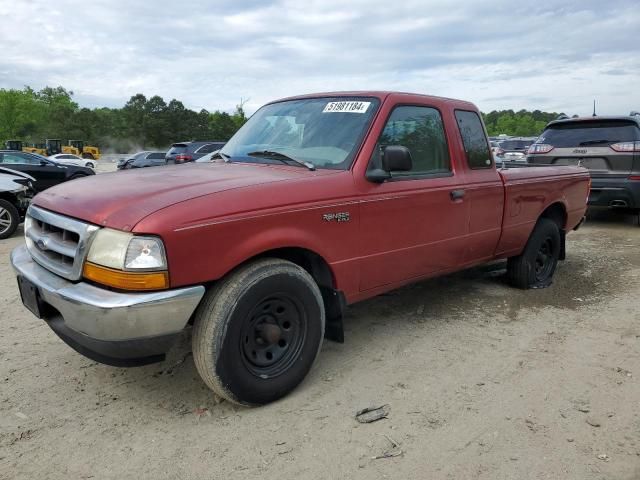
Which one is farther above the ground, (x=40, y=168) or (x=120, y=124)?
(x=120, y=124)

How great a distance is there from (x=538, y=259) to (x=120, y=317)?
4.41 metres

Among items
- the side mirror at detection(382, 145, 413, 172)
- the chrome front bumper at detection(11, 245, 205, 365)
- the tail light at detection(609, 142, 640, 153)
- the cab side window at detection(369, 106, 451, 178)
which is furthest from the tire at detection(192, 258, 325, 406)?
the tail light at detection(609, 142, 640, 153)

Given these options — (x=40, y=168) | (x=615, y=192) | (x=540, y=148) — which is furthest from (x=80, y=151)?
(x=615, y=192)

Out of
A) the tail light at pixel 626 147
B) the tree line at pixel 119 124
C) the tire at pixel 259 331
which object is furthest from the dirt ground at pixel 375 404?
the tree line at pixel 119 124

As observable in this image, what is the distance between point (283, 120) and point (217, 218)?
1.64 metres

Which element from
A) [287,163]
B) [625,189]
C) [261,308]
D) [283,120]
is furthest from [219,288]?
[625,189]

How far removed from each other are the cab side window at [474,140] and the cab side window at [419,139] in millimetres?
292

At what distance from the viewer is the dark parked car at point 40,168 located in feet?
42.9

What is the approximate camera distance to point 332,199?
3160 millimetres

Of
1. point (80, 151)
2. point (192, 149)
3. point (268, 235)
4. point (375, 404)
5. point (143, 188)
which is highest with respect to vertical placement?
point (80, 151)

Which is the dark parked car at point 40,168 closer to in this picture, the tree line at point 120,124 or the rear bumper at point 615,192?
the rear bumper at point 615,192

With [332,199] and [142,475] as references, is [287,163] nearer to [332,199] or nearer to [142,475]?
[332,199]

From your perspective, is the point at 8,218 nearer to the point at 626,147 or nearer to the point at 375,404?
the point at 375,404

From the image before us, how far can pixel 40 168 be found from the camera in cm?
1330
